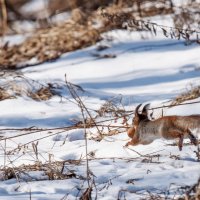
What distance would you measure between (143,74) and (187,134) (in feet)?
11.6

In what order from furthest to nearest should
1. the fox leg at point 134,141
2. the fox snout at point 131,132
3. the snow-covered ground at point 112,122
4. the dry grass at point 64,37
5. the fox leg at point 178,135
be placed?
1. the dry grass at point 64,37
2. the fox snout at point 131,132
3. the fox leg at point 134,141
4. the fox leg at point 178,135
5. the snow-covered ground at point 112,122

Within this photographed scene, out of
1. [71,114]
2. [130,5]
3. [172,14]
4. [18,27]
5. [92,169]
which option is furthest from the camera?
[18,27]

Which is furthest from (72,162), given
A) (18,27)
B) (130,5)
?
(18,27)

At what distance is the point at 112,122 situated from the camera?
18.9 ft

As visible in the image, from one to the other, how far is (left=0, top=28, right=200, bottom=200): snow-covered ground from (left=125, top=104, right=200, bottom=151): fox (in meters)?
0.07

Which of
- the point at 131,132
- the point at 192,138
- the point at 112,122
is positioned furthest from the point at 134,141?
the point at 112,122

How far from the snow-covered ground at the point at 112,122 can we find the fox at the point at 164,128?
0.23 feet

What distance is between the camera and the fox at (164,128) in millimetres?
4559

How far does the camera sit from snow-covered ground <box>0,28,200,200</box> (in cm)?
405

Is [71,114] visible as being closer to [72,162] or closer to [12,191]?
[72,162]

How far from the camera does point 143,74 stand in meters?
8.07

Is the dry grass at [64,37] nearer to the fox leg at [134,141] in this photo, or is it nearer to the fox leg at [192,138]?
the fox leg at [134,141]

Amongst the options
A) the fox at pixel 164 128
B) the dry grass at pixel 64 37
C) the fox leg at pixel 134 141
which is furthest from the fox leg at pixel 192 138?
the dry grass at pixel 64 37

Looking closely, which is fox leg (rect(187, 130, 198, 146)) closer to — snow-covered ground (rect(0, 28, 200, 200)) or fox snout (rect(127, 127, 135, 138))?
snow-covered ground (rect(0, 28, 200, 200))
